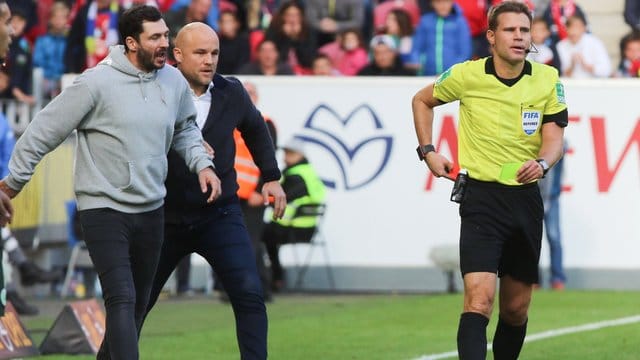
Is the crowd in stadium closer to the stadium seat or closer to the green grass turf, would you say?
the stadium seat

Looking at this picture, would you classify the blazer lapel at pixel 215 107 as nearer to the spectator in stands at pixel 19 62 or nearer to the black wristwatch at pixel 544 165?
the black wristwatch at pixel 544 165

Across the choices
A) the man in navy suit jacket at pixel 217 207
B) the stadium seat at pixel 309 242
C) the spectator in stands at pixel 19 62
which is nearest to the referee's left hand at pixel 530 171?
the man in navy suit jacket at pixel 217 207

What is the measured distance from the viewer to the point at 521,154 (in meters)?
8.62

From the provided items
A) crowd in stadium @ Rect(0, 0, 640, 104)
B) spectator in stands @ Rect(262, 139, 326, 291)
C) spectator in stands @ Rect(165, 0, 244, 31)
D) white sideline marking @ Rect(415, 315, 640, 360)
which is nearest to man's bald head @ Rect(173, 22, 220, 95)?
white sideline marking @ Rect(415, 315, 640, 360)

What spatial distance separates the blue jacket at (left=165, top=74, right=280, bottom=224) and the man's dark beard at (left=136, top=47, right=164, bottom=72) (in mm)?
697

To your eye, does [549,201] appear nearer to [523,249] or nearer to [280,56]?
[280,56]

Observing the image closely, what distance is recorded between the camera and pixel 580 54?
18016 millimetres

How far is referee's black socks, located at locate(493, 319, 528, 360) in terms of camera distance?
355 inches

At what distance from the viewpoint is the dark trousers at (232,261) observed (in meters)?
8.75

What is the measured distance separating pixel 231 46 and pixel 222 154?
10.1m

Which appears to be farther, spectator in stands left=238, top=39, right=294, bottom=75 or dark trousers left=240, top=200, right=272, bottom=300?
spectator in stands left=238, top=39, right=294, bottom=75

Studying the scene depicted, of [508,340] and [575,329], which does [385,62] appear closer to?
[575,329]

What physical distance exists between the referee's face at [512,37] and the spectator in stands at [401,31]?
382 inches

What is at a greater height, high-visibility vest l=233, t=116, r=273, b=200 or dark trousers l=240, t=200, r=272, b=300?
high-visibility vest l=233, t=116, r=273, b=200
